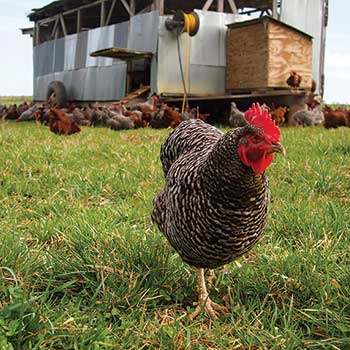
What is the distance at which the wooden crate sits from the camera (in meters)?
10.7

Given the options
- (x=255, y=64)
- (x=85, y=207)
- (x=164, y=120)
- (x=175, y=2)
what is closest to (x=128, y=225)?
(x=85, y=207)

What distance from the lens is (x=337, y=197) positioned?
4051 mm

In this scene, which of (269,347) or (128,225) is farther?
(128,225)

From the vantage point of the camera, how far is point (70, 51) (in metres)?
16.2

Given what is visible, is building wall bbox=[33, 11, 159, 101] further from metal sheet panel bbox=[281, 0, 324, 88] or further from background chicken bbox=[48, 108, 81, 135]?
background chicken bbox=[48, 108, 81, 135]

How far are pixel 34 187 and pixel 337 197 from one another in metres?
2.48

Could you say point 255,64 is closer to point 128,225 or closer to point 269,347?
point 128,225

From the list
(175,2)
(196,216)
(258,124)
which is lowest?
(196,216)

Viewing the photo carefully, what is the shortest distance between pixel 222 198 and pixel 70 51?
15.2 metres

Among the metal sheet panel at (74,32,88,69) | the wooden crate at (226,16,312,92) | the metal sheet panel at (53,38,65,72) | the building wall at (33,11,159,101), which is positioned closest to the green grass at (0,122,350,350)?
the wooden crate at (226,16,312,92)

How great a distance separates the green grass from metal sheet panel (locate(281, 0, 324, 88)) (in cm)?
944

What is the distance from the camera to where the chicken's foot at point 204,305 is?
84.9 inches

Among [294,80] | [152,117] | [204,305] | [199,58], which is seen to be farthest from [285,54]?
[204,305]

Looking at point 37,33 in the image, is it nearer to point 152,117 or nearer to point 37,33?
point 37,33
